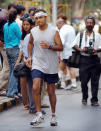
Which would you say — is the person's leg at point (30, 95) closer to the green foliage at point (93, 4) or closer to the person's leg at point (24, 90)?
the person's leg at point (24, 90)

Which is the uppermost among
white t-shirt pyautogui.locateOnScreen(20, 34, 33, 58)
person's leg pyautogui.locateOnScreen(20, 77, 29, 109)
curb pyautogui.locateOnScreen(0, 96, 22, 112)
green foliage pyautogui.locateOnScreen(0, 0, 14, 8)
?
green foliage pyautogui.locateOnScreen(0, 0, 14, 8)

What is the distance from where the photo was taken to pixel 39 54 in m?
10.3

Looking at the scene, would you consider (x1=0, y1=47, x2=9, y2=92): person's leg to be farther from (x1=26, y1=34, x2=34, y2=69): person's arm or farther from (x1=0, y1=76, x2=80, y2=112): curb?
(x1=26, y1=34, x2=34, y2=69): person's arm

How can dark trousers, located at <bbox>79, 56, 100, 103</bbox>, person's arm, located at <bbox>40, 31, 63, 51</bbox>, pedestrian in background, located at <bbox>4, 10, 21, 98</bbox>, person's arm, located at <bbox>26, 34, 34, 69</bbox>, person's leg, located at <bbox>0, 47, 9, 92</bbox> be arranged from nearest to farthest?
person's arm, located at <bbox>40, 31, 63, 51</bbox> → person's arm, located at <bbox>26, 34, 34, 69</bbox> → dark trousers, located at <bbox>79, 56, 100, 103</bbox> → pedestrian in background, located at <bbox>4, 10, 21, 98</bbox> → person's leg, located at <bbox>0, 47, 9, 92</bbox>

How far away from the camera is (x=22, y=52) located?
39.2 feet

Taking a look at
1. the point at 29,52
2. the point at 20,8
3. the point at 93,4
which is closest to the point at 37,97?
the point at 29,52

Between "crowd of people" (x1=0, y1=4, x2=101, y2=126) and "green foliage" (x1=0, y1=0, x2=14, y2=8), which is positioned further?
"green foliage" (x1=0, y1=0, x2=14, y2=8)

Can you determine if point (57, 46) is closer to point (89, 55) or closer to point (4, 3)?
point (89, 55)

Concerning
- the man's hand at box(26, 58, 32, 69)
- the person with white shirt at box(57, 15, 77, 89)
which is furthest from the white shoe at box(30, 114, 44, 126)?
the person with white shirt at box(57, 15, 77, 89)

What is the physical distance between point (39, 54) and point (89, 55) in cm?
280

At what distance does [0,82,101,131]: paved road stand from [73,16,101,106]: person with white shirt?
416 mm

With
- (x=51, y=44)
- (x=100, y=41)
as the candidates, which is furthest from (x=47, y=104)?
(x=51, y=44)

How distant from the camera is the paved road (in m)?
9.86

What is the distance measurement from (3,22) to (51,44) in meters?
2.76
